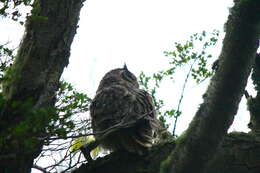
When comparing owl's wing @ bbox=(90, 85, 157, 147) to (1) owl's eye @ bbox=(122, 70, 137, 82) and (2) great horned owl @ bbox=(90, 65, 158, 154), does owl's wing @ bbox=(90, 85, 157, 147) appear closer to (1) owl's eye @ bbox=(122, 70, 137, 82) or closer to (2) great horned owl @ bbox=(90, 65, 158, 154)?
(2) great horned owl @ bbox=(90, 65, 158, 154)

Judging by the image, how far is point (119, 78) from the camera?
18.2 feet

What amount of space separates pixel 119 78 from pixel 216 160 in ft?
8.42

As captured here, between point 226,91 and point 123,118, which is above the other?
point 123,118

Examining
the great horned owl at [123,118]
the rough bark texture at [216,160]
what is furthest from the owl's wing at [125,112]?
the rough bark texture at [216,160]

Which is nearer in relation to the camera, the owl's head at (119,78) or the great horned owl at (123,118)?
the great horned owl at (123,118)

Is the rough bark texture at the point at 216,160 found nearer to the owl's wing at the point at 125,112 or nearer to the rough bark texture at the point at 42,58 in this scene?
the owl's wing at the point at 125,112

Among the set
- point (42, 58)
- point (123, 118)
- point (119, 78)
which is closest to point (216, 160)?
point (123, 118)

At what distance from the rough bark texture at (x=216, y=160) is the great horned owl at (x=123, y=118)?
0.14 meters

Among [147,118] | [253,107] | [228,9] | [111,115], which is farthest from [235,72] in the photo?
[111,115]

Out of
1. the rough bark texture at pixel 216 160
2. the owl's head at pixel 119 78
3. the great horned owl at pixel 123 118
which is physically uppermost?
the owl's head at pixel 119 78

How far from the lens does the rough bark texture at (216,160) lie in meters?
3.16

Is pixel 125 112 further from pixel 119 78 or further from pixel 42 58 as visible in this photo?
pixel 119 78

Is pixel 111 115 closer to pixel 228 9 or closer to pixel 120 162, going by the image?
pixel 120 162

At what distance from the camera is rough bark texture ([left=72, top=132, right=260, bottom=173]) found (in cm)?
316
